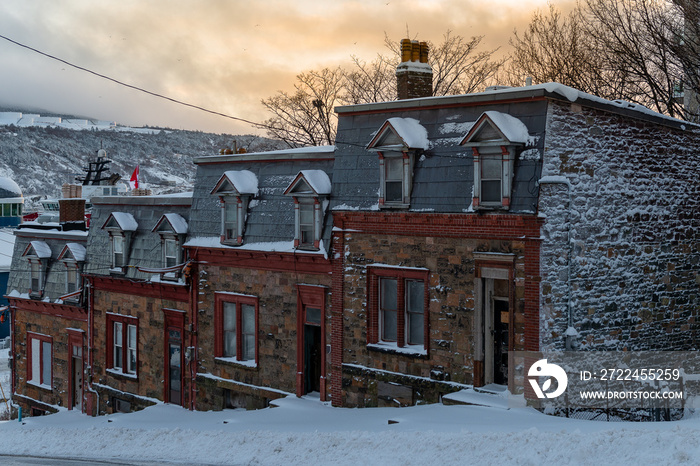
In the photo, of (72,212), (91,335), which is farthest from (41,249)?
(91,335)

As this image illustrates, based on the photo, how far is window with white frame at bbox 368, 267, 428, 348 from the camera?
1948cm

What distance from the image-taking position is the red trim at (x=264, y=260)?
2170 centimetres

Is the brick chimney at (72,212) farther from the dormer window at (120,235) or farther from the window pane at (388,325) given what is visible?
the window pane at (388,325)

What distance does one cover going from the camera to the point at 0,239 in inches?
2525

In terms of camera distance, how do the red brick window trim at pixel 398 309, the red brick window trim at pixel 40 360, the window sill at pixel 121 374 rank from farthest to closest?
1. the red brick window trim at pixel 40 360
2. the window sill at pixel 121 374
3. the red brick window trim at pixel 398 309

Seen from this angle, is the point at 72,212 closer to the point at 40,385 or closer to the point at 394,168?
the point at 40,385

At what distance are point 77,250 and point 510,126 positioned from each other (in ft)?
63.0

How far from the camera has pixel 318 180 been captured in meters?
21.5

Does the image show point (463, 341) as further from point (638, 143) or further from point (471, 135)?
point (638, 143)

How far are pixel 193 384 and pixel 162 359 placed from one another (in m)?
1.78

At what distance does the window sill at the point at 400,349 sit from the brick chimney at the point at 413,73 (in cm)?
701

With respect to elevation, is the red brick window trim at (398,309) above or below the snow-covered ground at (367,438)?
above

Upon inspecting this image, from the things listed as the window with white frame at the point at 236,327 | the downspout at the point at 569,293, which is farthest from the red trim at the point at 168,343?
the downspout at the point at 569,293

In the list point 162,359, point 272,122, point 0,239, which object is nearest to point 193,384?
point 162,359
